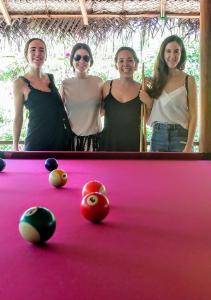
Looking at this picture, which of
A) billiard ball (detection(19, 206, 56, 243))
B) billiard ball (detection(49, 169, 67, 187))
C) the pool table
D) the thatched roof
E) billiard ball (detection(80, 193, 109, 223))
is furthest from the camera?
the thatched roof

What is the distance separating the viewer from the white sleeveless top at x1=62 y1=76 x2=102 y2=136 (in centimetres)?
274

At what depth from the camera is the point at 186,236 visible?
0.84 metres

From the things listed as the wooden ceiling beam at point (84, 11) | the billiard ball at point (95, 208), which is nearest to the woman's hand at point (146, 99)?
the wooden ceiling beam at point (84, 11)

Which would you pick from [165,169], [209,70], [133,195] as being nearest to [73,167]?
[165,169]

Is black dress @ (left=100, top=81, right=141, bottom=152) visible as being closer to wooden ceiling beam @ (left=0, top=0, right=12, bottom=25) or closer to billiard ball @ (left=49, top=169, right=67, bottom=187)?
billiard ball @ (left=49, top=169, right=67, bottom=187)

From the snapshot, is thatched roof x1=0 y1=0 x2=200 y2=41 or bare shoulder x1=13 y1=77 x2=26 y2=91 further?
thatched roof x1=0 y1=0 x2=200 y2=41

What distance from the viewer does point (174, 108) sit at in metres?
2.60

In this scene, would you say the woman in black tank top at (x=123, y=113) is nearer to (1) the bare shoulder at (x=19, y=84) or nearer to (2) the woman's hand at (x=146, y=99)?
(2) the woman's hand at (x=146, y=99)

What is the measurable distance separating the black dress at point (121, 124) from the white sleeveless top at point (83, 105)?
3.5 inches

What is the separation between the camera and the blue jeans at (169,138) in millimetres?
2580

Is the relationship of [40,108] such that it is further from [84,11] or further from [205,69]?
[84,11]

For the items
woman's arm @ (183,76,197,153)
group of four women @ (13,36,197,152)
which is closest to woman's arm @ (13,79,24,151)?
group of four women @ (13,36,197,152)

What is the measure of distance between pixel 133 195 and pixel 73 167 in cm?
62

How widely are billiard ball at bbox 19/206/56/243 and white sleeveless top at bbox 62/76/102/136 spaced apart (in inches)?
Result: 77.7
